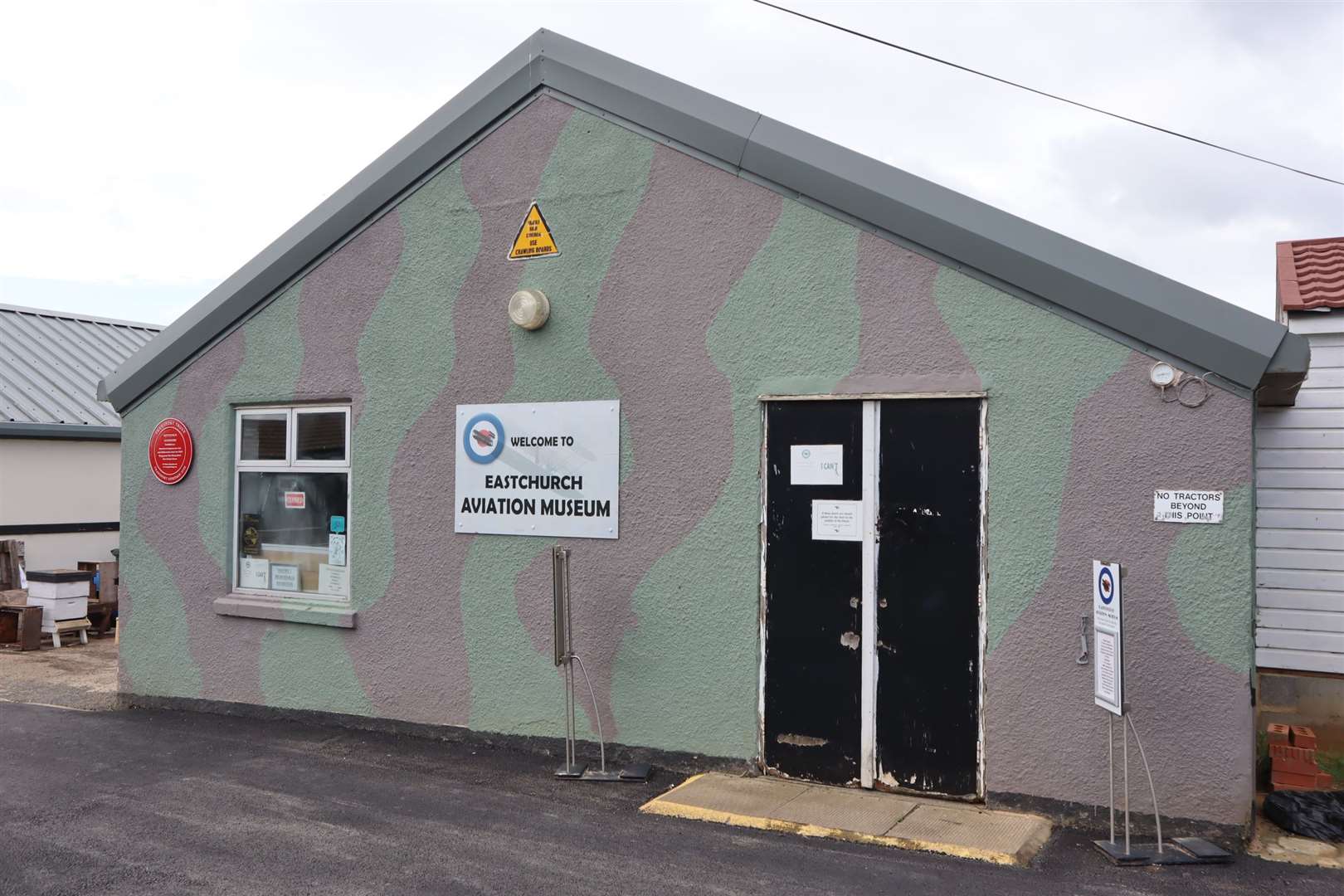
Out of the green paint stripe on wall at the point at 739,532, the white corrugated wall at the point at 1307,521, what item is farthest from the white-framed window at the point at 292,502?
the white corrugated wall at the point at 1307,521

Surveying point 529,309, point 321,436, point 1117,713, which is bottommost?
point 1117,713

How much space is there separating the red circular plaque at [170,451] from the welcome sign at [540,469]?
277cm

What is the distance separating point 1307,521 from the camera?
731 centimetres

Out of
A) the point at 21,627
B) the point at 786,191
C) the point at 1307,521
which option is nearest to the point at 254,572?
the point at 786,191

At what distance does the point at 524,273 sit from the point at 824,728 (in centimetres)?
363

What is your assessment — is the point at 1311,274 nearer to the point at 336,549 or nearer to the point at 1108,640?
the point at 1108,640

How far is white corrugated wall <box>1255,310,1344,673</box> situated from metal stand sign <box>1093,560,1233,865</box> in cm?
231

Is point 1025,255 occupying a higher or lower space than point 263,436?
higher

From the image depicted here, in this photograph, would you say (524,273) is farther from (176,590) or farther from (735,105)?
(176,590)

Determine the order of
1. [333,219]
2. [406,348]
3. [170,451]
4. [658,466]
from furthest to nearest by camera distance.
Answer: [170,451] < [333,219] < [406,348] < [658,466]

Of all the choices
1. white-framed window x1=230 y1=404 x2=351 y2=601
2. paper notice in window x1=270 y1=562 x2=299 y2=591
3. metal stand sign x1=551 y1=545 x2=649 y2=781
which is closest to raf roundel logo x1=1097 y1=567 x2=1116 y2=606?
metal stand sign x1=551 y1=545 x2=649 y2=781

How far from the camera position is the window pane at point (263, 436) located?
870cm

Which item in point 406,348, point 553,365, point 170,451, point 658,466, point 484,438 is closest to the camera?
point 658,466

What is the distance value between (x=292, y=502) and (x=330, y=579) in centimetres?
73
